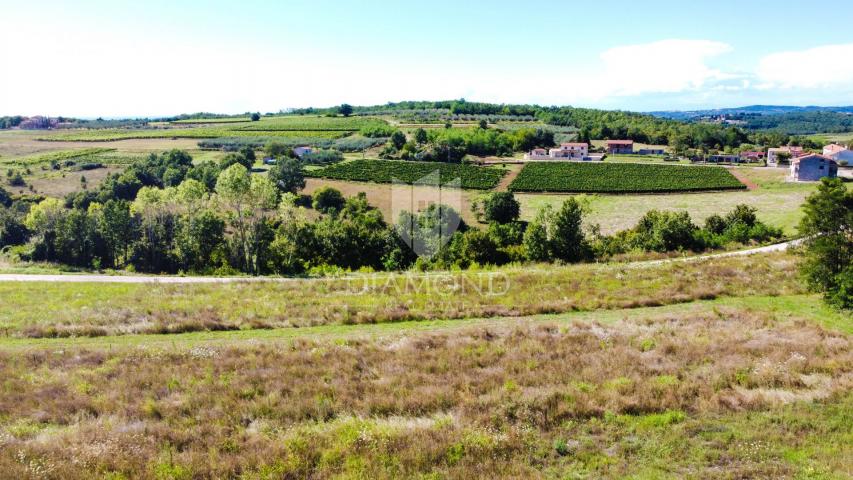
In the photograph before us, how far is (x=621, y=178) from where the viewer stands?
85.8 m

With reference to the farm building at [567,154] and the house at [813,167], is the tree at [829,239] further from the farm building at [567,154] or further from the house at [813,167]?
the farm building at [567,154]

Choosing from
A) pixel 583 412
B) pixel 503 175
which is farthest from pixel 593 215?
pixel 583 412

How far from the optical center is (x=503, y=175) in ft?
300

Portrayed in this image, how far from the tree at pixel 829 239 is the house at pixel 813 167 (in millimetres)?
70097

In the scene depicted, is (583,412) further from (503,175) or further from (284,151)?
(284,151)

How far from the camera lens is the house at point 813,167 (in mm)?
75250

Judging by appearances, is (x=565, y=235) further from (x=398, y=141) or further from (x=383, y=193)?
(x=398, y=141)

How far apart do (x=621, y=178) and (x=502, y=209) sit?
33.4 m

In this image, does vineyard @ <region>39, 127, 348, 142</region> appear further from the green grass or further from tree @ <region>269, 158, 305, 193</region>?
the green grass

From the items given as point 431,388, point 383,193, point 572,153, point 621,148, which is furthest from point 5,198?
point 621,148

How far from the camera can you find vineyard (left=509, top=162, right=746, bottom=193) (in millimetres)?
78500

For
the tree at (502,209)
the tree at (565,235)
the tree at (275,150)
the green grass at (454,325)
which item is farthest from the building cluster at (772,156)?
the green grass at (454,325)

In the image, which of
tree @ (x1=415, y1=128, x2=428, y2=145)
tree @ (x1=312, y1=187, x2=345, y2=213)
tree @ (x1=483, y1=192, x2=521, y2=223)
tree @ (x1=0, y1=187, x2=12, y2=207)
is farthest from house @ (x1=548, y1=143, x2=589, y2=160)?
tree @ (x1=0, y1=187, x2=12, y2=207)

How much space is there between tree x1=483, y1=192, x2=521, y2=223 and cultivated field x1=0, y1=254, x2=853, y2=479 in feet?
141
